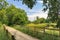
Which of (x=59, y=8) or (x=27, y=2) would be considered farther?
(x=59, y=8)

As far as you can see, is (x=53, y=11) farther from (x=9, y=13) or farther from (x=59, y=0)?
(x=9, y=13)

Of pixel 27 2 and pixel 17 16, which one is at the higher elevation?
pixel 27 2

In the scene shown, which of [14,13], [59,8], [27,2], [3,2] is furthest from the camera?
[14,13]

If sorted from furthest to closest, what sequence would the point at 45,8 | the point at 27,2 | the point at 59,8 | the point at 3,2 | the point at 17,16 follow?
1. the point at 17,16
2. the point at 3,2
3. the point at 59,8
4. the point at 45,8
5. the point at 27,2

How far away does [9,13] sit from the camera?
286 feet

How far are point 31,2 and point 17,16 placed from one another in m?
63.2

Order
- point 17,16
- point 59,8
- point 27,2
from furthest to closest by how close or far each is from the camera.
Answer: point 17,16 → point 59,8 → point 27,2

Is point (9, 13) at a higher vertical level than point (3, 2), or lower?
lower

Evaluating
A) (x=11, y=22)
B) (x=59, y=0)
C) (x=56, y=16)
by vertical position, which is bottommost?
(x=11, y=22)

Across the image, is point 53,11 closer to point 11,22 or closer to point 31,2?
point 31,2

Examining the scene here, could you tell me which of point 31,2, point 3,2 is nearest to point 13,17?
point 3,2

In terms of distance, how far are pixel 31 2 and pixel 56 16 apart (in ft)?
26.5

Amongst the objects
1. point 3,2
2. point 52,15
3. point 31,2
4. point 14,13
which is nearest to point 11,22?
point 14,13

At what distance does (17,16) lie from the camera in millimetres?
79500
